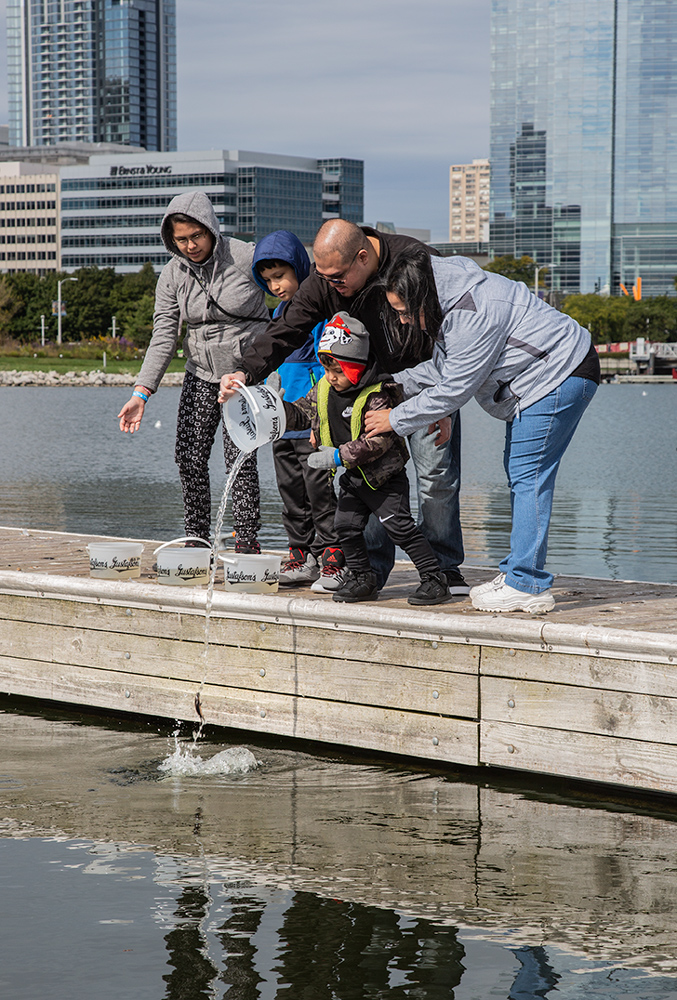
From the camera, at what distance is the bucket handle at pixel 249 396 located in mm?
5430

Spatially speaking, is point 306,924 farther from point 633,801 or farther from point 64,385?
point 64,385

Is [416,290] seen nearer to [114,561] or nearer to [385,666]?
[385,666]

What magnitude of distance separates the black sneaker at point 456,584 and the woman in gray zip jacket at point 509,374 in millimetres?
527

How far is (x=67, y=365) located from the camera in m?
88.4

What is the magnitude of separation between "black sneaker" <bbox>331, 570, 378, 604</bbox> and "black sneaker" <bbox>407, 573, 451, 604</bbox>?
0.63 feet

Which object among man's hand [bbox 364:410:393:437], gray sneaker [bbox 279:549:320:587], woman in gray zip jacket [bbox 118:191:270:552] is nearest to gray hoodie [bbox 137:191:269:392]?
woman in gray zip jacket [bbox 118:191:270:552]

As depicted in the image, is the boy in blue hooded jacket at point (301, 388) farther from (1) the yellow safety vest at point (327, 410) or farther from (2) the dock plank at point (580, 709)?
(2) the dock plank at point (580, 709)

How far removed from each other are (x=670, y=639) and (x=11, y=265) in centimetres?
16716

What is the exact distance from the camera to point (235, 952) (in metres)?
3.94

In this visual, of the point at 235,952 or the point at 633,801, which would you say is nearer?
the point at 235,952

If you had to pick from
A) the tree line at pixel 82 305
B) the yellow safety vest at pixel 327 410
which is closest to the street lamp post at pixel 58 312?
the tree line at pixel 82 305

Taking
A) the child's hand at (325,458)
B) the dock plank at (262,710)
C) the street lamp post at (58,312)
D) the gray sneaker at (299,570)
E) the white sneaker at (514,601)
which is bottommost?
the dock plank at (262,710)

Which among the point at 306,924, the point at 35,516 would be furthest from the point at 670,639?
the point at 35,516

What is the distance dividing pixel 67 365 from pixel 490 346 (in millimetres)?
86158
